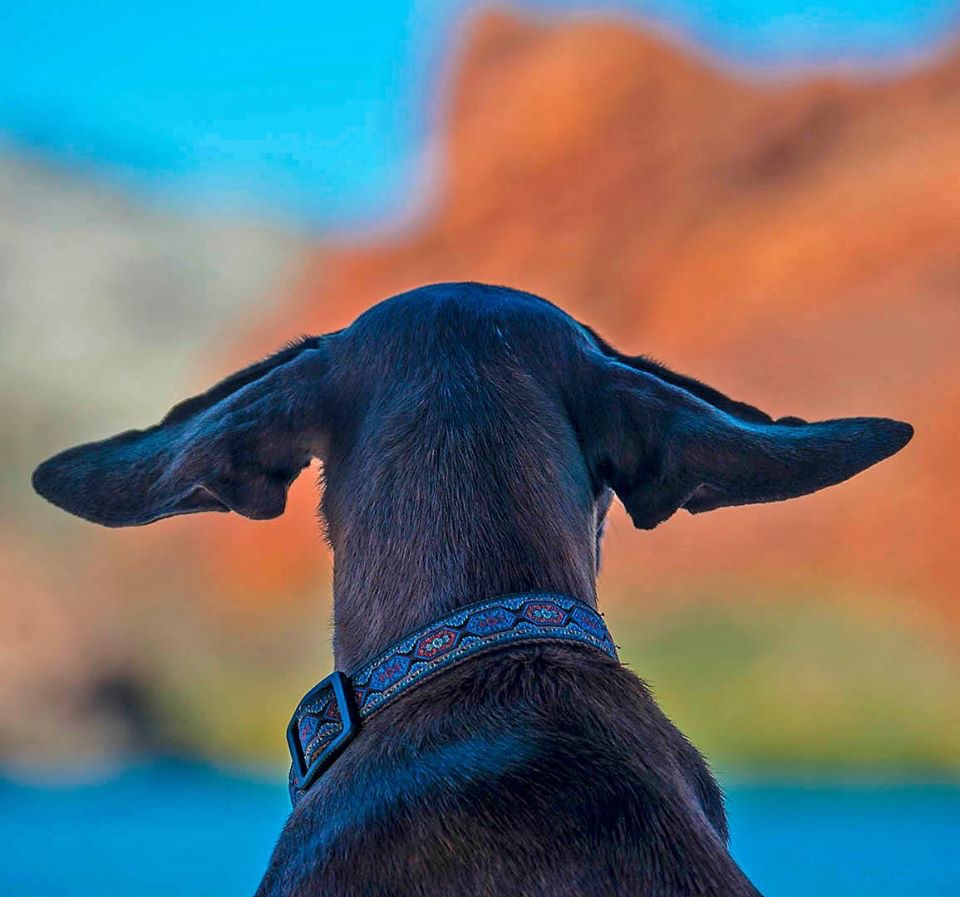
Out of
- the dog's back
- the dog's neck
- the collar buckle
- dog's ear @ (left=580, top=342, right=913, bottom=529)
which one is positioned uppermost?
dog's ear @ (left=580, top=342, right=913, bottom=529)

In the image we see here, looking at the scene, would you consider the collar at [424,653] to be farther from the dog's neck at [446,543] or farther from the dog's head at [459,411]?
the dog's head at [459,411]

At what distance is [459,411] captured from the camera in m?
2.82

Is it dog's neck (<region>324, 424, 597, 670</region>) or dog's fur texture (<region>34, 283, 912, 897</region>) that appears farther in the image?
dog's neck (<region>324, 424, 597, 670</region>)

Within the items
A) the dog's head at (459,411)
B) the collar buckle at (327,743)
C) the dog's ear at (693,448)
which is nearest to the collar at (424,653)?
the collar buckle at (327,743)

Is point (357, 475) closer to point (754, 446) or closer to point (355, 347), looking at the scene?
point (355, 347)

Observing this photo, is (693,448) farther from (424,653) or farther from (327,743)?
(327,743)

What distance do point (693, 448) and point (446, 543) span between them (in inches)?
25.5

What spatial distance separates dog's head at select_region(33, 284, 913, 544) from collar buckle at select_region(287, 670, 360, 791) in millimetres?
411

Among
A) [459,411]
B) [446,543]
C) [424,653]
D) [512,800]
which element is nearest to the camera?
[512,800]

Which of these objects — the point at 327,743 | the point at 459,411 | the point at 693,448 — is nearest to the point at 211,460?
the point at 459,411

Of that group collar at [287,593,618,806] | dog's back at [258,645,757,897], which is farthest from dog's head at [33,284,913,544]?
dog's back at [258,645,757,897]

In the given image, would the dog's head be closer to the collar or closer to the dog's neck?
the dog's neck

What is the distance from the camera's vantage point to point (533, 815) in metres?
2.26

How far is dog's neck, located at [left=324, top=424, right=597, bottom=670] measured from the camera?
263 cm
